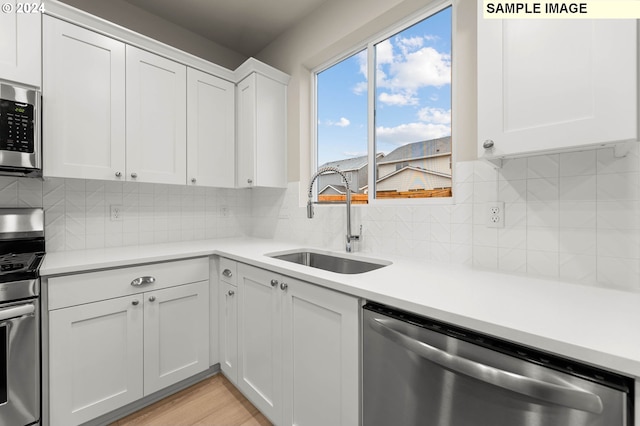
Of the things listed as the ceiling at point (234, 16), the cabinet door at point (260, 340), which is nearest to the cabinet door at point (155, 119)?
the ceiling at point (234, 16)

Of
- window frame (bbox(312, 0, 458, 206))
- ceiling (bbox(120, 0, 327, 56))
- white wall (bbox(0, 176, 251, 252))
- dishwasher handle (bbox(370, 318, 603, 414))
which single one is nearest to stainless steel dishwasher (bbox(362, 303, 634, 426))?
dishwasher handle (bbox(370, 318, 603, 414))

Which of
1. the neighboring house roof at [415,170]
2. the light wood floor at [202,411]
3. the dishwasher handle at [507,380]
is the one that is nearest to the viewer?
the dishwasher handle at [507,380]

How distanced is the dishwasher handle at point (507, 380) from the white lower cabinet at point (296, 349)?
0.87 ft

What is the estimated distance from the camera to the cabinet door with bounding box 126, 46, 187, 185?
188 centimetres

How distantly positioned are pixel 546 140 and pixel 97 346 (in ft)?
7.51

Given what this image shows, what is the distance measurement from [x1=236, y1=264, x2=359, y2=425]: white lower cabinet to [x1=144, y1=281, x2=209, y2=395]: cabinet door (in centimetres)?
34

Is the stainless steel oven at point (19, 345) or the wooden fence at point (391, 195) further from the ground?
the wooden fence at point (391, 195)

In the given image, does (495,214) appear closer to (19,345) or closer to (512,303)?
(512,303)

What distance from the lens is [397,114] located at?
185cm

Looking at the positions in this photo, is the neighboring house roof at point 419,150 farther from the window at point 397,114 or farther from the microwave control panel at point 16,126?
the microwave control panel at point 16,126

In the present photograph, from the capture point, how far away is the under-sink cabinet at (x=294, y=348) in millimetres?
1084

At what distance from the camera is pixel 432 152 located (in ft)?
5.55

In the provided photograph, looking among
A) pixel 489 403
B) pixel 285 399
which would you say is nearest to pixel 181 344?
pixel 285 399

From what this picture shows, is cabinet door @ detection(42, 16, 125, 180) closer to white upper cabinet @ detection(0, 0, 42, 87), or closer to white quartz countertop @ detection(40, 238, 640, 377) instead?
white upper cabinet @ detection(0, 0, 42, 87)
